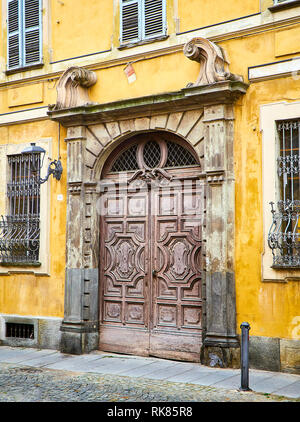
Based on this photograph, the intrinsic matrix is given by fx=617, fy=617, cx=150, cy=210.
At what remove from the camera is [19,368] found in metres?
9.10

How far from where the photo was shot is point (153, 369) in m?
8.80

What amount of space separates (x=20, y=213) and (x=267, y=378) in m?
5.45

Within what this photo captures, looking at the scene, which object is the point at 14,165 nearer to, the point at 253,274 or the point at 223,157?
the point at 223,157

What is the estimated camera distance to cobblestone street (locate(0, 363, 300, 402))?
23.3 feet

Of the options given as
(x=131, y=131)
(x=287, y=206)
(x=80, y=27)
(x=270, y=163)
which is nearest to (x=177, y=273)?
Answer: (x=287, y=206)

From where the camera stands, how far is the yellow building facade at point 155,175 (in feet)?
28.1

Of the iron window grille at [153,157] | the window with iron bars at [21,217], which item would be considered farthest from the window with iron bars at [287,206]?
the window with iron bars at [21,217]

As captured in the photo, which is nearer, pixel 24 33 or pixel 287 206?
pixel 287 206

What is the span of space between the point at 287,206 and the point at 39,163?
471 centimetres

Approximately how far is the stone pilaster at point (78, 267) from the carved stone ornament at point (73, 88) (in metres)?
0.44

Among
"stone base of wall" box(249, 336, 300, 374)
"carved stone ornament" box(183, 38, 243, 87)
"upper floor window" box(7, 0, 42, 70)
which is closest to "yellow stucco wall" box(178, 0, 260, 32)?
"carved stone ornament" box(183, 38, 243, 87)

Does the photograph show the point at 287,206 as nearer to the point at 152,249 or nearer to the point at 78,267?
the point at 152,249

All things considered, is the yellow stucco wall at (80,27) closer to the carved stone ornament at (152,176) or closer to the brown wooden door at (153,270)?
the carved stone ornament at (152,176)

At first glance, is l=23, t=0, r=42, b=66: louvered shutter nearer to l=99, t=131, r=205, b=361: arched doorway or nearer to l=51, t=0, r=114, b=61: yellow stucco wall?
l=51, t=0, r=114, b=61: yellow stucco wall
